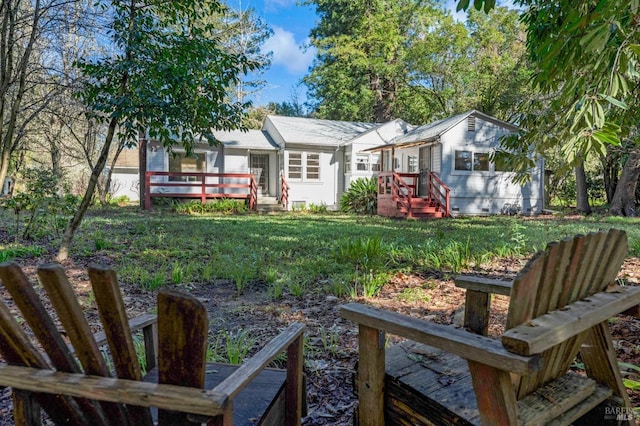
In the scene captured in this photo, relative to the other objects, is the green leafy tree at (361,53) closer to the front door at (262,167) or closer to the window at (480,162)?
the front door at (262,167)

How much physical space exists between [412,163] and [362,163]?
2.20 meters

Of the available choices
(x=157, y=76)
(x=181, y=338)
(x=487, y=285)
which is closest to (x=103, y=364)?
(x=181, y=338)

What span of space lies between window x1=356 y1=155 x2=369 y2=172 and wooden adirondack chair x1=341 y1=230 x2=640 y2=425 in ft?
52.6

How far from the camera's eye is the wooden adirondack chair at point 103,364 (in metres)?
0.91

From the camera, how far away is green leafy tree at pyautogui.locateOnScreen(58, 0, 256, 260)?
4719 mm

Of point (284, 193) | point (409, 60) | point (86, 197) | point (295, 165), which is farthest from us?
point (409, 60)

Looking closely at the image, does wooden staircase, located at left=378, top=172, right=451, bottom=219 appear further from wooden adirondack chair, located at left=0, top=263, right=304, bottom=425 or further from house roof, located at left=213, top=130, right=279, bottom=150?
wooden adirondack chair, located at left=0, top=263, right=304, bottom=425

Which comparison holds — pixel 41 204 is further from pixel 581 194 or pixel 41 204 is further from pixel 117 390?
pixel 581 194

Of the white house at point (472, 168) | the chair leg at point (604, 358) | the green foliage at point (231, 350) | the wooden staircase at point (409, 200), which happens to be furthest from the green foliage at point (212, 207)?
the chair leg at point (604, 358)

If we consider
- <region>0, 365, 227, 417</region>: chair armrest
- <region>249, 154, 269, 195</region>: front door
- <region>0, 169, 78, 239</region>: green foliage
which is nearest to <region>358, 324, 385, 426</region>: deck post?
<region>0, 365, 227, 417</region>: chair armrest

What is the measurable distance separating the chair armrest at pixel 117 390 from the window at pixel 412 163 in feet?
54.5

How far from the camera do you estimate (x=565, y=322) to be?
1203 mm

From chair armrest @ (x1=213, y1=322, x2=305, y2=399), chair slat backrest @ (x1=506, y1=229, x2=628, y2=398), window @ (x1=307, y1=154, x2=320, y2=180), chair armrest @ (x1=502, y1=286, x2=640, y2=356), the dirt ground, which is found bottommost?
the dirt ground

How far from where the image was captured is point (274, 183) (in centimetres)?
1886
